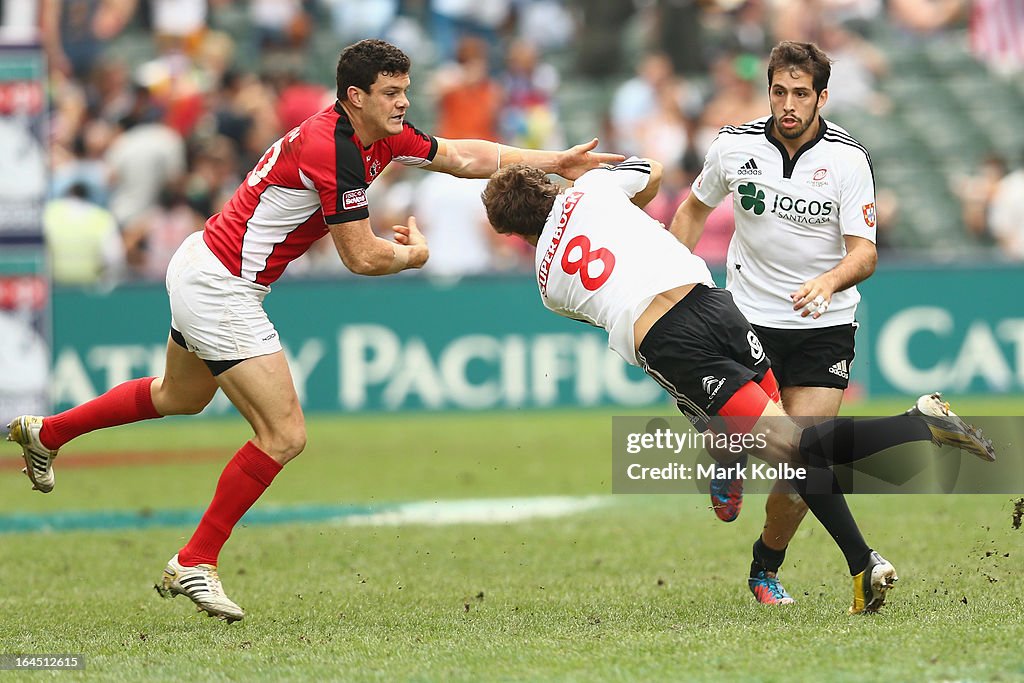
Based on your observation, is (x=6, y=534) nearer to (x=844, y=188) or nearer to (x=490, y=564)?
(x=490, y=564)

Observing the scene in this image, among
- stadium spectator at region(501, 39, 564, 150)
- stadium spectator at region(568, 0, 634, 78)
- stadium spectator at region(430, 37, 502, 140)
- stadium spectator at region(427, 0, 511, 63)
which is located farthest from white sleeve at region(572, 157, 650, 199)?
stadium spectator at region(568, 0, 634, 78)

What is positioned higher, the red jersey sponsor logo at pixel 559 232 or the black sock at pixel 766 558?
the red jersey sponsor logo at pixel 559 232

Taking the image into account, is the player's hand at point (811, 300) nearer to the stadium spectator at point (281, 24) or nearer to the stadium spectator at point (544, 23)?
the stadium spectator at point (281, 24)

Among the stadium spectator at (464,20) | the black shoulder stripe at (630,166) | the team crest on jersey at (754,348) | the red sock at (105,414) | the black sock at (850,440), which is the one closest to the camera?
the black sock at (850,440)

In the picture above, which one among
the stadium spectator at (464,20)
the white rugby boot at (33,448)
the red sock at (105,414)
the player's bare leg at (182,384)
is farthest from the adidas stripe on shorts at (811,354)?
the stadium spectator at (464,20)

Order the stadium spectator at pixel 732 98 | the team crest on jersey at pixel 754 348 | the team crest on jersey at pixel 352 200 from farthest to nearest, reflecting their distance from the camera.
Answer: the stadium spectator at pixel 732 98 → the team crest on jersey at pixel 352 200 → the team crest on jersey at pixel 754 348

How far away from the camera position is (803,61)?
23.1ft

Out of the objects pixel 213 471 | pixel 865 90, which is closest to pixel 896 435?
pixel 213 471

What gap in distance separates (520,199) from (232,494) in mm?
1922

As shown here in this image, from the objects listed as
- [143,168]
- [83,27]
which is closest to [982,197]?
[143,168]

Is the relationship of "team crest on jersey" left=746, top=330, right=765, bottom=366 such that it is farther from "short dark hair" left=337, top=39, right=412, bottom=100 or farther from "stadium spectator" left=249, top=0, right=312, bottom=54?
"stadium spectator" left=249, top=0, right=312, bottom=54

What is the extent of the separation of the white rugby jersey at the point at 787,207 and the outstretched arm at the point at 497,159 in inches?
22.6

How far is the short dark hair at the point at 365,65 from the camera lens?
6891 mm

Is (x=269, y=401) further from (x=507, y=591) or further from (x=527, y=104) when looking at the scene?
(x=527, y=104)
